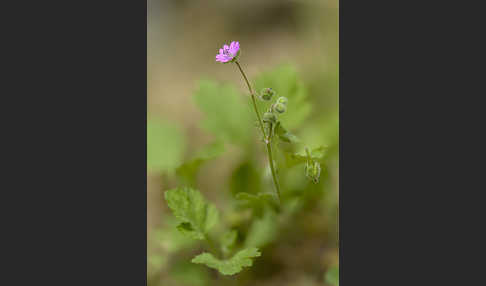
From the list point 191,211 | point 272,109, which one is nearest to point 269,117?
point 272,109

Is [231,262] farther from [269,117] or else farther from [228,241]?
Answer: [269,117]

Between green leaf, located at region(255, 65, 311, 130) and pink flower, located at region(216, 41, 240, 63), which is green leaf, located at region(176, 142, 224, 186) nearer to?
green leaf, located at region(255, 65, 311, 130)

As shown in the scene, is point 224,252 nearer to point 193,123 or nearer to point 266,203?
point 266,203

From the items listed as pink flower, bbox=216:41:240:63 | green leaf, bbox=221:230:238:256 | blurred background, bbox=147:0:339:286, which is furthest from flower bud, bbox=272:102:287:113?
green leaf, bbox=221:230:238:256

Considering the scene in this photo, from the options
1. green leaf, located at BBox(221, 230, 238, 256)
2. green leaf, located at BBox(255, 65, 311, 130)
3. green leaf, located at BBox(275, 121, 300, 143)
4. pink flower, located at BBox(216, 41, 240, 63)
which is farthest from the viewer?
green leaf, located at BBox(255, 65, 311, 130)

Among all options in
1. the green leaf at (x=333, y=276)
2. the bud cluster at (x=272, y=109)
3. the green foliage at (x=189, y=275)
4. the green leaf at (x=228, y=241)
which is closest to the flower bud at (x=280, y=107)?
the bud cluster at (x=272, y=109)

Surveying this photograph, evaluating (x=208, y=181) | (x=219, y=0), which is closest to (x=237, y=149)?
(x=208, y=181)

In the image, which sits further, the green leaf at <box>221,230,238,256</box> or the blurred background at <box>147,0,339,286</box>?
the blurred background at <box>147,0,339,286</box>

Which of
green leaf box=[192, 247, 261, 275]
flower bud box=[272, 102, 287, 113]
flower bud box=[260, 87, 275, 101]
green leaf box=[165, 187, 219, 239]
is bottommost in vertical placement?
green leaf box=[192, 247, 261, 275]

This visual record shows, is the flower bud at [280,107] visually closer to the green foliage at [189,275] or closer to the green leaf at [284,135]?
the green leaf at [284,135]
